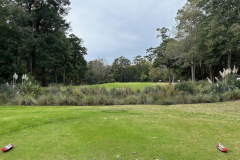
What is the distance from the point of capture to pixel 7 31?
66.9 ft

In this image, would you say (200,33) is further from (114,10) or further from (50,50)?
(50,50)

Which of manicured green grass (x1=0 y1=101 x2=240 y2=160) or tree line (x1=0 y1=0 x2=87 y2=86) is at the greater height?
tree line (x1=0 y1=0 x2=87 y2=86)

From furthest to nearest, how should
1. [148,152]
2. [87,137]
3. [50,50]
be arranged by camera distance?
[50,50] → [87,137] → [148,152]

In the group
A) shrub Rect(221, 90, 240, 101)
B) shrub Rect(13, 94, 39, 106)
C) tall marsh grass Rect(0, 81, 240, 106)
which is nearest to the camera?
shrub Rect(13, 94, 39, 106)

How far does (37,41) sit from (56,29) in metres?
3.26

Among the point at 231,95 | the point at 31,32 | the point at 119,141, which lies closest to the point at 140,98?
the point at 231,95

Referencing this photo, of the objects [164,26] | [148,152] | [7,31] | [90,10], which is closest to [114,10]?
[90,10]

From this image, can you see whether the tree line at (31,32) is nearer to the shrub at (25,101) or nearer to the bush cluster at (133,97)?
the bush cluster at (133,97)

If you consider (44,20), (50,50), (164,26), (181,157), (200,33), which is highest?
(164,26)

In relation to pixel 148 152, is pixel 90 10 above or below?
above

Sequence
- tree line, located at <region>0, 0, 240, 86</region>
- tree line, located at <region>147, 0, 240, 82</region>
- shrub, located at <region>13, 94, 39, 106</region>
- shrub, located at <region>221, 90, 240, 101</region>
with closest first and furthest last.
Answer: shrub, located at <region>13, 94, 39, 106</region> → shrub, located at <region>221, 90, 240, 101</region> → tree line, located at <region>147, 0, 240, 82</region> → tree line, located at <region>0, 0, 240, 86</region>

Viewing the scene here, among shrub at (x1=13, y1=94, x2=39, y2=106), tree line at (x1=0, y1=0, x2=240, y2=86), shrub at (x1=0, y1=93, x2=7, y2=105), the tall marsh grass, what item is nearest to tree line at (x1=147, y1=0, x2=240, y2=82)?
tree line at (x1=0, y1=0, x2=240, y2=86)

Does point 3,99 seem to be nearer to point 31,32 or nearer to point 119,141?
point 119,141

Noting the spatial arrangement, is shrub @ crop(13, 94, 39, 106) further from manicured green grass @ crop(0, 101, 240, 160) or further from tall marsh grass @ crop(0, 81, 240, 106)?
manicured green grass @ crop(0, 101, 240, 160)
